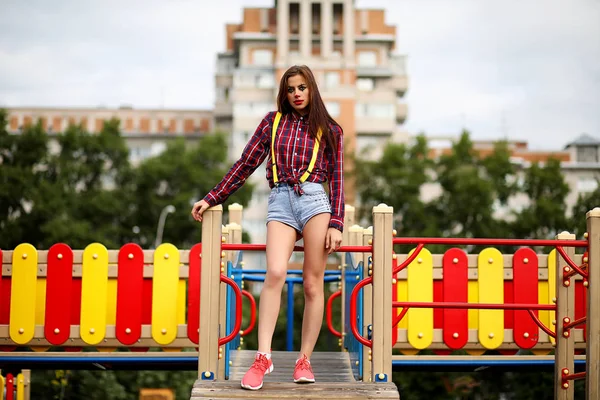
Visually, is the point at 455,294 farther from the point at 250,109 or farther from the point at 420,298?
the point at 250,109

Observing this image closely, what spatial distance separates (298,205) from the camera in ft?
19.4

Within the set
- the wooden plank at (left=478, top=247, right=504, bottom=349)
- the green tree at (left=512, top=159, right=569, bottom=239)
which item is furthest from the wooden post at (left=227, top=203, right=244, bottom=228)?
the green tree at (left=512, top=159, right=569, bottom=239)

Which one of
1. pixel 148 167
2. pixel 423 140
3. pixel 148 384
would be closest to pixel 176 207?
pixel 148 167

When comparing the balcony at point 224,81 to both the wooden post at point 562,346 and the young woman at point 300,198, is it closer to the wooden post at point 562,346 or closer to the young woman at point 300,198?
the wooden post at point 562,346

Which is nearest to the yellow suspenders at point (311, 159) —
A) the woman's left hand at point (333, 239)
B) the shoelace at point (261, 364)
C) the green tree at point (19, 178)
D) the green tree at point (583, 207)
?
the woman's left hand at point (333, 239)

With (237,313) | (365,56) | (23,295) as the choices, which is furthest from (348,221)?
(365,56)

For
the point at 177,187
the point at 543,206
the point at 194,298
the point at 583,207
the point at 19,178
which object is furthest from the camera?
the point at 177,187

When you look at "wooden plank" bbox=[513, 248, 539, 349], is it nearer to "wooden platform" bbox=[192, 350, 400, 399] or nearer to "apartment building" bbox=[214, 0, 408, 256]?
"wooden platform" bbox=[192, 350, 400, 399]

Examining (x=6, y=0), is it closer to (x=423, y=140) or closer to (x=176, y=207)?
(x=176, y=207)

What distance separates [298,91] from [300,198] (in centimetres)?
71

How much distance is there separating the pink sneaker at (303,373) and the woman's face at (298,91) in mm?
1668

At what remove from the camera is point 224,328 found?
21.8 feet

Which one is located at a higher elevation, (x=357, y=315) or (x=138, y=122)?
(x=138, y=122)

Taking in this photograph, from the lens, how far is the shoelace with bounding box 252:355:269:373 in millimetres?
5723
